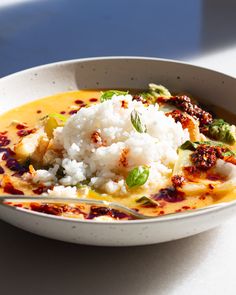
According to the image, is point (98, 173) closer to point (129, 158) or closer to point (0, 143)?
point (129, 158)

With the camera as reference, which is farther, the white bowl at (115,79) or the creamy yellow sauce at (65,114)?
the white bowl at (115,79)

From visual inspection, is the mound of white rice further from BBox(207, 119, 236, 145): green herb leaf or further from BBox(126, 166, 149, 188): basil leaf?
BBox(207, 119, 236, 145): green herb leaf

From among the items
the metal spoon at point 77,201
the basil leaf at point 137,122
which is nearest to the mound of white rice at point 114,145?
the basil leaf at point 137,122

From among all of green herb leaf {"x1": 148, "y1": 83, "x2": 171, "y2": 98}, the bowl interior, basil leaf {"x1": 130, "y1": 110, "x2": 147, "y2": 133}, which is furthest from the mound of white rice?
the bowl interior

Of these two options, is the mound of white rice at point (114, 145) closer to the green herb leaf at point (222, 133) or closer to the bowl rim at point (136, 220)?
the green herb leaf at point (222, 133)

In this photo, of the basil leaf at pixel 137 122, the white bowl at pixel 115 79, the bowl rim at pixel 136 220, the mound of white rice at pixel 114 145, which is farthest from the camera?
the white bowl at pixel 115 79

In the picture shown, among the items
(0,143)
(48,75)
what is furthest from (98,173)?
(48,75)
